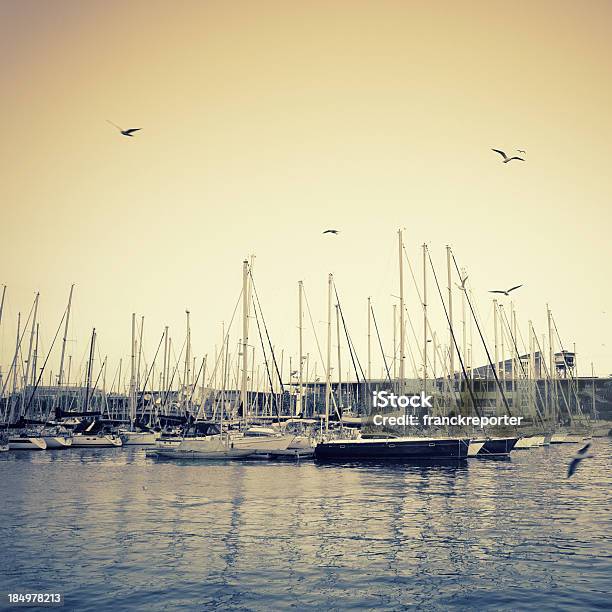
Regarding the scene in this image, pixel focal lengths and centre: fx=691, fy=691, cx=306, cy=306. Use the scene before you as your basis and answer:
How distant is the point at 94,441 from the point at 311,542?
60977 mm

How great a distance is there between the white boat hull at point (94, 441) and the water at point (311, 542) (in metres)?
34.8

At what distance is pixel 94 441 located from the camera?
260 feet

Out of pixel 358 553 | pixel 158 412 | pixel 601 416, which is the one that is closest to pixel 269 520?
pixel 358 553

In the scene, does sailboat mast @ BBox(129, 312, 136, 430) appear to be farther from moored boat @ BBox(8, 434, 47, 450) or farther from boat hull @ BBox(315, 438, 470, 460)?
boat hull @ BBox(315, 438, 470, 460)

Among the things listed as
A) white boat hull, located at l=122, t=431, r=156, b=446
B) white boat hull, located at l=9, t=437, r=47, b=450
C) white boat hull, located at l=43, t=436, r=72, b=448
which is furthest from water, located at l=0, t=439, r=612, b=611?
white boat hull, located at l=122, t=431, r=156, b=446

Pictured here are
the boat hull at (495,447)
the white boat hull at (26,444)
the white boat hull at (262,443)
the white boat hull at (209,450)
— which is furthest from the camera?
the white boat hull at (26,444)

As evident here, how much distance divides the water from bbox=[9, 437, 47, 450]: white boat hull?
29375mm

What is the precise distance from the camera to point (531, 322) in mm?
97875

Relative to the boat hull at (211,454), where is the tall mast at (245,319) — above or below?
above

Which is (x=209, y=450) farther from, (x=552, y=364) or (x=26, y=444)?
(x=552, y=364)

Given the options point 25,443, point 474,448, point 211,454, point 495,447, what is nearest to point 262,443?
point 211,454

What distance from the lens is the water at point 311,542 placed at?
1777 centimetres

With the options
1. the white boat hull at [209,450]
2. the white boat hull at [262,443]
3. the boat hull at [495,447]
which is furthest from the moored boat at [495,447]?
the white boat hull at [209,450]

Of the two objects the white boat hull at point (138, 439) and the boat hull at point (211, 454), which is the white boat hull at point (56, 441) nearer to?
the white boat hull at point (138, 439)
